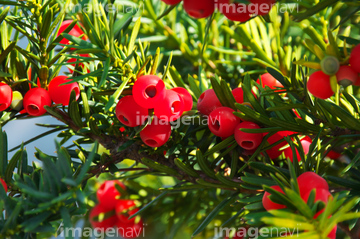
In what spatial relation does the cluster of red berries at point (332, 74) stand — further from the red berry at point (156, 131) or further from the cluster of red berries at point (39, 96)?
the cluster of red berries at point (39, 96)

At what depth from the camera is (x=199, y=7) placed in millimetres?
365

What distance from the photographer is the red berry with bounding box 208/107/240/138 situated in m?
0.50

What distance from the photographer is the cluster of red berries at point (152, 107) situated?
482 millimetres

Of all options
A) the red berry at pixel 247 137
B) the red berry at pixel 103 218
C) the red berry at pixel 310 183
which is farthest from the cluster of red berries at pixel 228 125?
the red berry at pixel 103 218

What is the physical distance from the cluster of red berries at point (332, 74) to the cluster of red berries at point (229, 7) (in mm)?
78

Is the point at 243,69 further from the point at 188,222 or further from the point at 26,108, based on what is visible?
the point at 26,108

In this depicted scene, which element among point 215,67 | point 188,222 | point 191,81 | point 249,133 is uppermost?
point 215,67

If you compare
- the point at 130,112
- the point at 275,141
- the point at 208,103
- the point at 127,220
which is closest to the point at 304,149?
the point at 275,141

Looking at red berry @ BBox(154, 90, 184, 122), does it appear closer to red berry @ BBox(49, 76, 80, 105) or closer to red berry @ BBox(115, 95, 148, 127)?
Answer: red berry @ BBox(115, 95, 148, 127)

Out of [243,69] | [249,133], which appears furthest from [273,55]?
[249,133]

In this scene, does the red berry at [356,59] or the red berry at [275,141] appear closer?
the red berry at [356,59]

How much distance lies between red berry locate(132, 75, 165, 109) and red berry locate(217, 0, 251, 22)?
5.8 inches

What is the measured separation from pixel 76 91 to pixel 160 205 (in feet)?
1.12

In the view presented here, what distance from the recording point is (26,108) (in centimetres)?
52
